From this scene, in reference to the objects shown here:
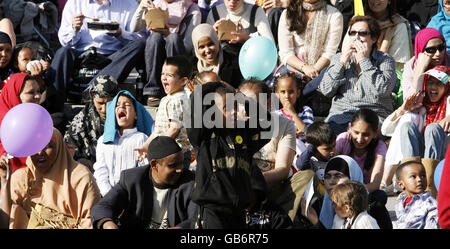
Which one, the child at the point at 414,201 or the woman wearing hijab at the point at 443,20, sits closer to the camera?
the child at the point at 414,201

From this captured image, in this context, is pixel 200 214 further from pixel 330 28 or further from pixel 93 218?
pixel 330 28

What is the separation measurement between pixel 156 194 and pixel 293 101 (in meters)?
2.17

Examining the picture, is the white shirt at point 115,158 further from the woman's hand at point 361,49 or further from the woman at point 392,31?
the woman at point 392,31

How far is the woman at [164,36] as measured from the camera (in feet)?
27.6

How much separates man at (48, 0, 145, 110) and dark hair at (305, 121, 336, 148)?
7.94ft

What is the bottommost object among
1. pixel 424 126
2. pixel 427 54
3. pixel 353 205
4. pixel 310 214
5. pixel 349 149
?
pixel 310 214

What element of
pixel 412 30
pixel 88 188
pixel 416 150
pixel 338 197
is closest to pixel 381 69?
pixel 416 150

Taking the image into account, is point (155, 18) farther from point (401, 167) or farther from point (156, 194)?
point (156, 194)

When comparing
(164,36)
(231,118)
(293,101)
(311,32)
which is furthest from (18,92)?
(231,118)

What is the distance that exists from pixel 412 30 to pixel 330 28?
3.56ft

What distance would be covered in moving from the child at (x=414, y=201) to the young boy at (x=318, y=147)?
0.53 meters

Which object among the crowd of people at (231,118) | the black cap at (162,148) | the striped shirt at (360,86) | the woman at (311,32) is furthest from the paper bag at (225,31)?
the black cap at (162,148)

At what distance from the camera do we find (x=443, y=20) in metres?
8.38

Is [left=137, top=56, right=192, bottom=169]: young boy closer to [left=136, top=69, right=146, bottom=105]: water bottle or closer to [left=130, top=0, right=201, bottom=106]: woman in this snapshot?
[left=130, top=0, right=201, bottom=106]: woman
